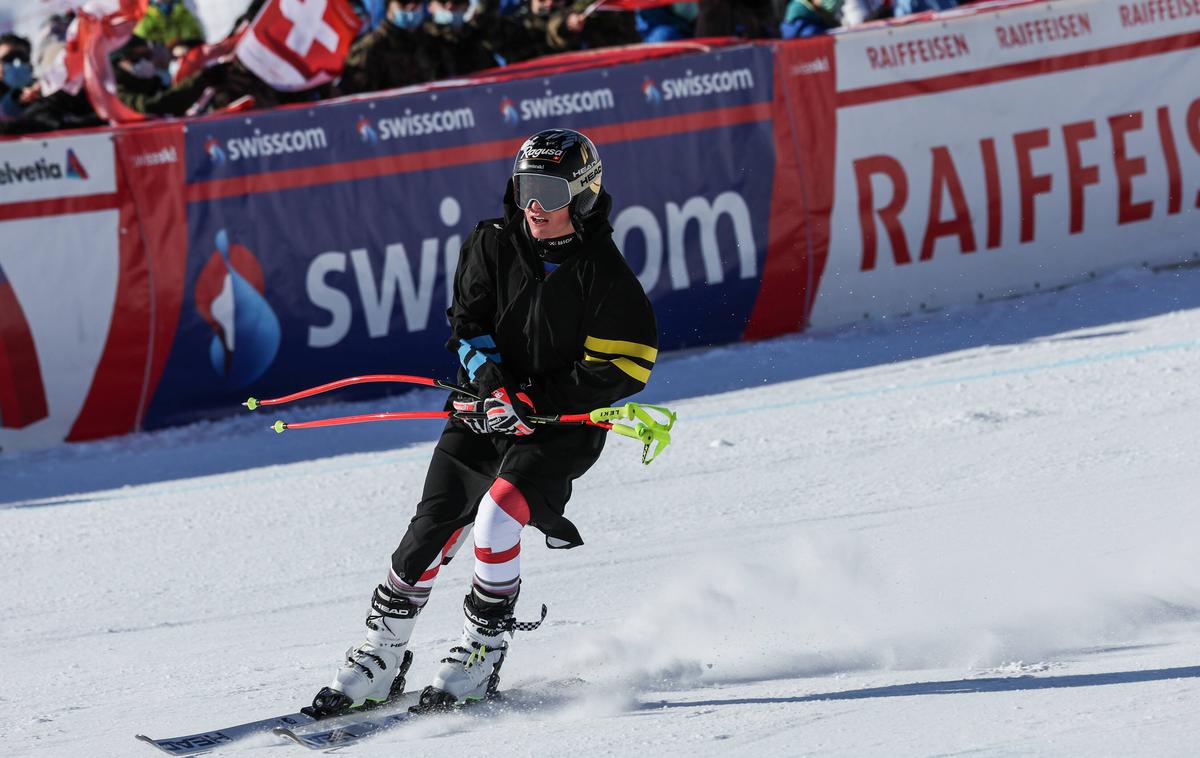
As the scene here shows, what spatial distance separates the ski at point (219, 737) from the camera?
15.6 ft

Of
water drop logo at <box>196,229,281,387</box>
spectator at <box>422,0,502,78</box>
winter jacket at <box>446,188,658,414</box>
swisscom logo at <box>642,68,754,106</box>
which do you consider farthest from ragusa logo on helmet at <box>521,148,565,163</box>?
spectator at <box>422,0,502,78</box>

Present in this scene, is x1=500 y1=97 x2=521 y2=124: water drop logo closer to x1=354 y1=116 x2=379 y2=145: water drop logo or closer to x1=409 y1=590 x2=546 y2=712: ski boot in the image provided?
x1=354 y1=116 x2=379 y2=145: water drop logo

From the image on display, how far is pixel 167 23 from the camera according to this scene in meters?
13.1

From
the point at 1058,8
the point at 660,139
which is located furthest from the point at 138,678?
the point at 1058,8

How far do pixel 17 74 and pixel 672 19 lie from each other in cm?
476

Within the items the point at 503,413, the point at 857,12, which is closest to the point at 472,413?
the point at 503,413

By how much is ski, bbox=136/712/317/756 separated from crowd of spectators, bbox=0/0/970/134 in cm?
629

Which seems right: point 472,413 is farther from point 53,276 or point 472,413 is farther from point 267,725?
point 53,276

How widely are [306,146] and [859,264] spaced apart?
370 cm

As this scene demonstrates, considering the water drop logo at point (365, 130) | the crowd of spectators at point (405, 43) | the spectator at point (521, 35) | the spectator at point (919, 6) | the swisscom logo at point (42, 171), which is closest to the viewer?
the swisscom logo at point (42, 171)

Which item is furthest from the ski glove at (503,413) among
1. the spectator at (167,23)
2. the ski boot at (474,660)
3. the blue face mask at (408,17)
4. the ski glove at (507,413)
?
the spectator at (167,23)

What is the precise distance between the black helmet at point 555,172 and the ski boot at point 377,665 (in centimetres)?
135

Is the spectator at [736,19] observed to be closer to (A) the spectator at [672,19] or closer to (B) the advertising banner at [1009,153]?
(A) the spectator at [672,19]

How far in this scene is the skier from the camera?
4914mm
